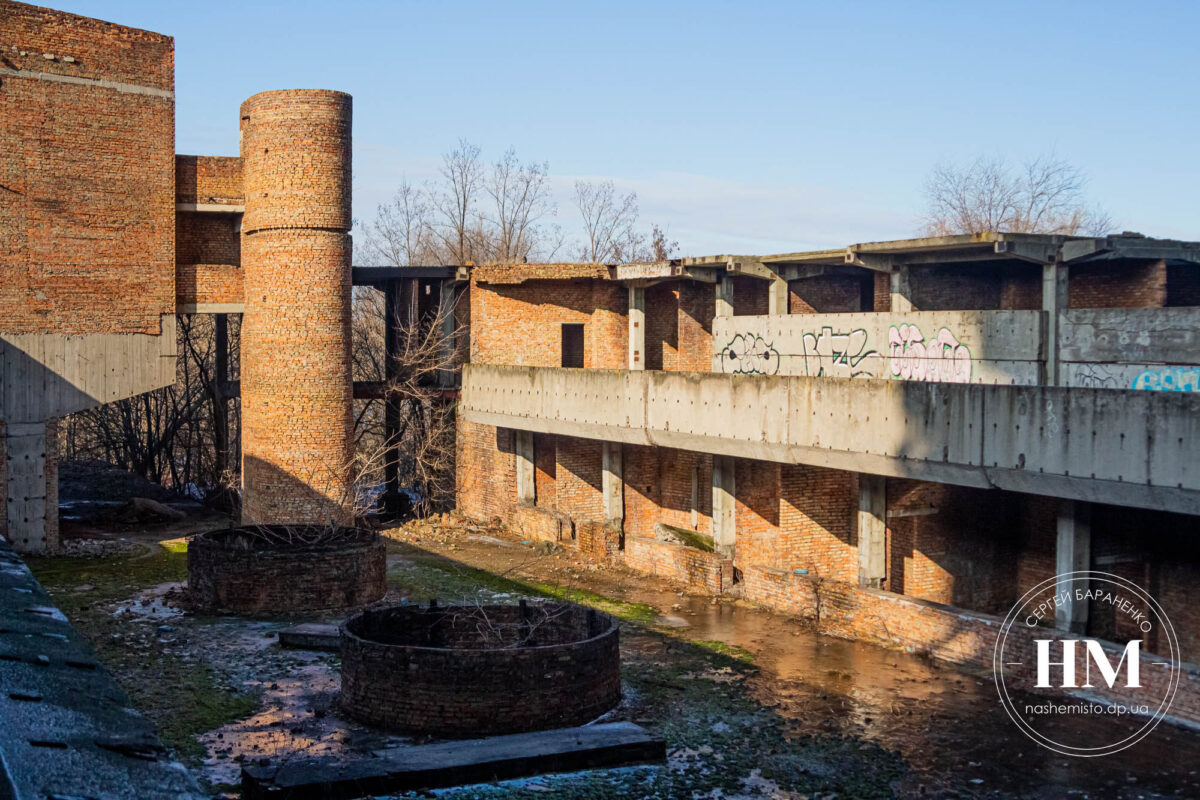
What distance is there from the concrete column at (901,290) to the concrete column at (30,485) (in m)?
15.8

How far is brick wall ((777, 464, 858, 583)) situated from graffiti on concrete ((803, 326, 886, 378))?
71.1 inches

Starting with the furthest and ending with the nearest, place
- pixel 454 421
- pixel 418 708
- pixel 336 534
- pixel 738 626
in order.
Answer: pixel 454 421
pixel 336 534
pixel 738 626
pixel 418 708

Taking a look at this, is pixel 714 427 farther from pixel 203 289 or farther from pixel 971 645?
pixel 203 289

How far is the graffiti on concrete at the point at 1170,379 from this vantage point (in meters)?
14.3

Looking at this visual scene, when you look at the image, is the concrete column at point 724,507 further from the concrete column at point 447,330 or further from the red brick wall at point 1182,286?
the concrete column at point 447,330

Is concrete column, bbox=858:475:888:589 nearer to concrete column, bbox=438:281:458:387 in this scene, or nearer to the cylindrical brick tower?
the cylindrical brick tower

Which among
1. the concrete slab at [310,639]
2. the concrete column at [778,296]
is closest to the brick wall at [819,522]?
the concrete column at [778,296]

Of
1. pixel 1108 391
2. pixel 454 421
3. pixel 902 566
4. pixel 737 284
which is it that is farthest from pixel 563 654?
pixel 454 421

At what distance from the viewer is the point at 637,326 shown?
24.7m

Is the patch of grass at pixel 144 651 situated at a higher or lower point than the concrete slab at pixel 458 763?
lower

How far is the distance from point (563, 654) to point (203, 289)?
1460 centimetres

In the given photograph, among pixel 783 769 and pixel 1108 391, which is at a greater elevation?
pixel 1108 391

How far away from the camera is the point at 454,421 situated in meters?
27.2

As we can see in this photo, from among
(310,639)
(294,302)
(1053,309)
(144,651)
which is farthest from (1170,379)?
(294,302)
